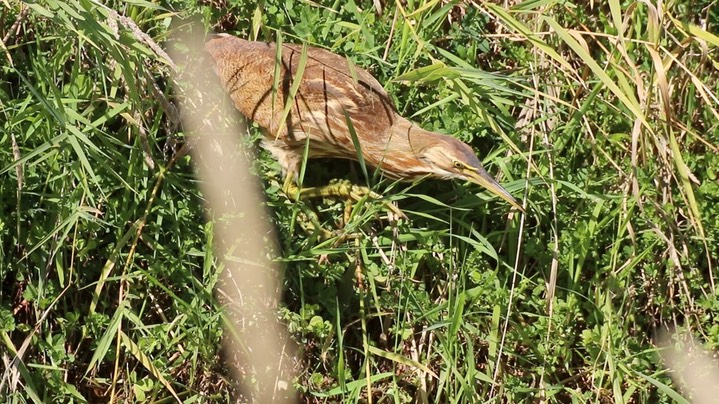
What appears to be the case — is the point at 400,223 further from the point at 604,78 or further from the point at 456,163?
the point at 604,78

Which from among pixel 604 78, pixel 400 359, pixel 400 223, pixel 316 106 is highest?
pixel 604 78

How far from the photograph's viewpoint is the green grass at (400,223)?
10.4 ft

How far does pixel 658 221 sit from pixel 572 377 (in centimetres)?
59

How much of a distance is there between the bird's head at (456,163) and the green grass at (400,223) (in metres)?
0.11

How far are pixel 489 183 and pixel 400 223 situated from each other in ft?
1.04

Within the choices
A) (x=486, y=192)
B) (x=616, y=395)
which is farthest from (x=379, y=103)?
(x=616, y=395)

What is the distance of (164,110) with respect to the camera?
3.14 m

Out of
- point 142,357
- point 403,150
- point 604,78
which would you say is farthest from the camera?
point 403,150

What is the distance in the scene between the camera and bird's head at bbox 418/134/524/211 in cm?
335

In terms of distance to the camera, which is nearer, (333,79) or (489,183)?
(489,183)

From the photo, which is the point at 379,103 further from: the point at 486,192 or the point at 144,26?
the point at 144,26

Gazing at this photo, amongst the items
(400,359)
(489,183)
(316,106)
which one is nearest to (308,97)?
(316,106)

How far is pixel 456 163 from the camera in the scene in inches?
134

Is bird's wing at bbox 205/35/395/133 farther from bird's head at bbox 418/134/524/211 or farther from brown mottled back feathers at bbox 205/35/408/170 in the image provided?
bird's head at bbox 418/134/524/211
